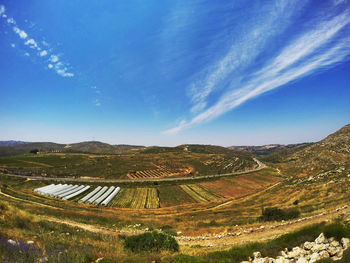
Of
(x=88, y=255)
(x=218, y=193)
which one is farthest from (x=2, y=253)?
(x=218, y=193)

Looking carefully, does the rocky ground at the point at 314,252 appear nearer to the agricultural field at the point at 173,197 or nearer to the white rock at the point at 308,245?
the white rock at the point at 308,245

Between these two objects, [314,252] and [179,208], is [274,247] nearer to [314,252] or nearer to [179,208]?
[314,252]

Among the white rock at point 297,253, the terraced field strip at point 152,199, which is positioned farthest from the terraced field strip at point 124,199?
the white rock at point 297,253

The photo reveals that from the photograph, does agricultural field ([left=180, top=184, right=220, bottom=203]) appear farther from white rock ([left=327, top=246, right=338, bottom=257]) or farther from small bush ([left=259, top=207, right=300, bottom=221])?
white rock ([left=327, top=246, right=338, bottom=257])

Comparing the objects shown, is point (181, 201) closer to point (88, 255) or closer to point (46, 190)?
point (46, 190)

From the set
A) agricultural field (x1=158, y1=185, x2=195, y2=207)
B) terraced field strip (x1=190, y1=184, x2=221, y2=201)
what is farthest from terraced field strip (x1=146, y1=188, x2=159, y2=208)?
terraced field strip (x1=190, y1=184, x2=221, y2=201)

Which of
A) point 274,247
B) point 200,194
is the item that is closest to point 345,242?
point 274,247
